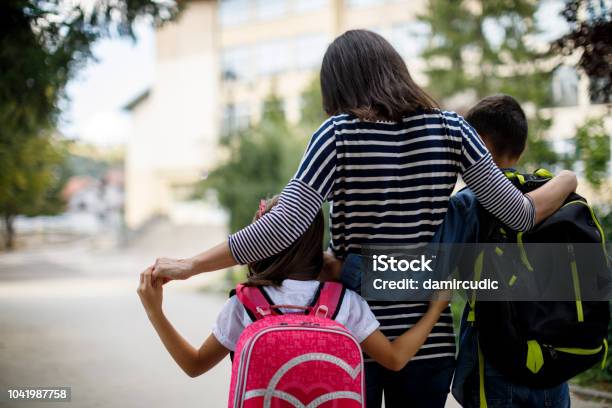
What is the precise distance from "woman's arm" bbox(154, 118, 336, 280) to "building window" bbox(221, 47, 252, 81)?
1634 inches

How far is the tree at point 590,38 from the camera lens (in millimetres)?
4191

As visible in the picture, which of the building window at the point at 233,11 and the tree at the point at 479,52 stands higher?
the building window at the point at 233,11

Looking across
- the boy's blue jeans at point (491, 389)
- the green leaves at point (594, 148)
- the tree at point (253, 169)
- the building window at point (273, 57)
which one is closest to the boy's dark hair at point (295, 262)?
the boy's blue jeans at point (491, 389)

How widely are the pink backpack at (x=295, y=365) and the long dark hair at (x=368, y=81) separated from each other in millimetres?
640

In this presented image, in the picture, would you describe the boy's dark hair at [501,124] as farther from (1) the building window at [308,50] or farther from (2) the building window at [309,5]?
(2) the building window at [309,5]

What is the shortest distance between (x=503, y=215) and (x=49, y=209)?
3560 cm

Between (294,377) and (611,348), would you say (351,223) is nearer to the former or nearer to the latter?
(294,377)

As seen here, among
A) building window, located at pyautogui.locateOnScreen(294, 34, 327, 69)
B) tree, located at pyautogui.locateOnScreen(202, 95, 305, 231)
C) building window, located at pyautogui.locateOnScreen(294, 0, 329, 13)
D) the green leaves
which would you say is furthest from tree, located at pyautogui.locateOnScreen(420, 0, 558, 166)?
building window, located at pyautogui.locateOnScreen(294, 34, 327, 69)

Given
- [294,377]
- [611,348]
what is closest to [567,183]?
[294,377]

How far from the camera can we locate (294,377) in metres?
1.71

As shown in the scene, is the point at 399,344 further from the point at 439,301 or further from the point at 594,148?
the point at 594,148

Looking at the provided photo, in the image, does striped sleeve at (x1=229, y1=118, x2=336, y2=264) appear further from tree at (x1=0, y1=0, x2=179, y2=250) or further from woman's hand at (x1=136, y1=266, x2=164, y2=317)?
tree at (x1=0, y1=0, x2=179, y2=250)

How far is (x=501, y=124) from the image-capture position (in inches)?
88.0

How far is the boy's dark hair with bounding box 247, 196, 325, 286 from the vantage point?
75.6 inches
